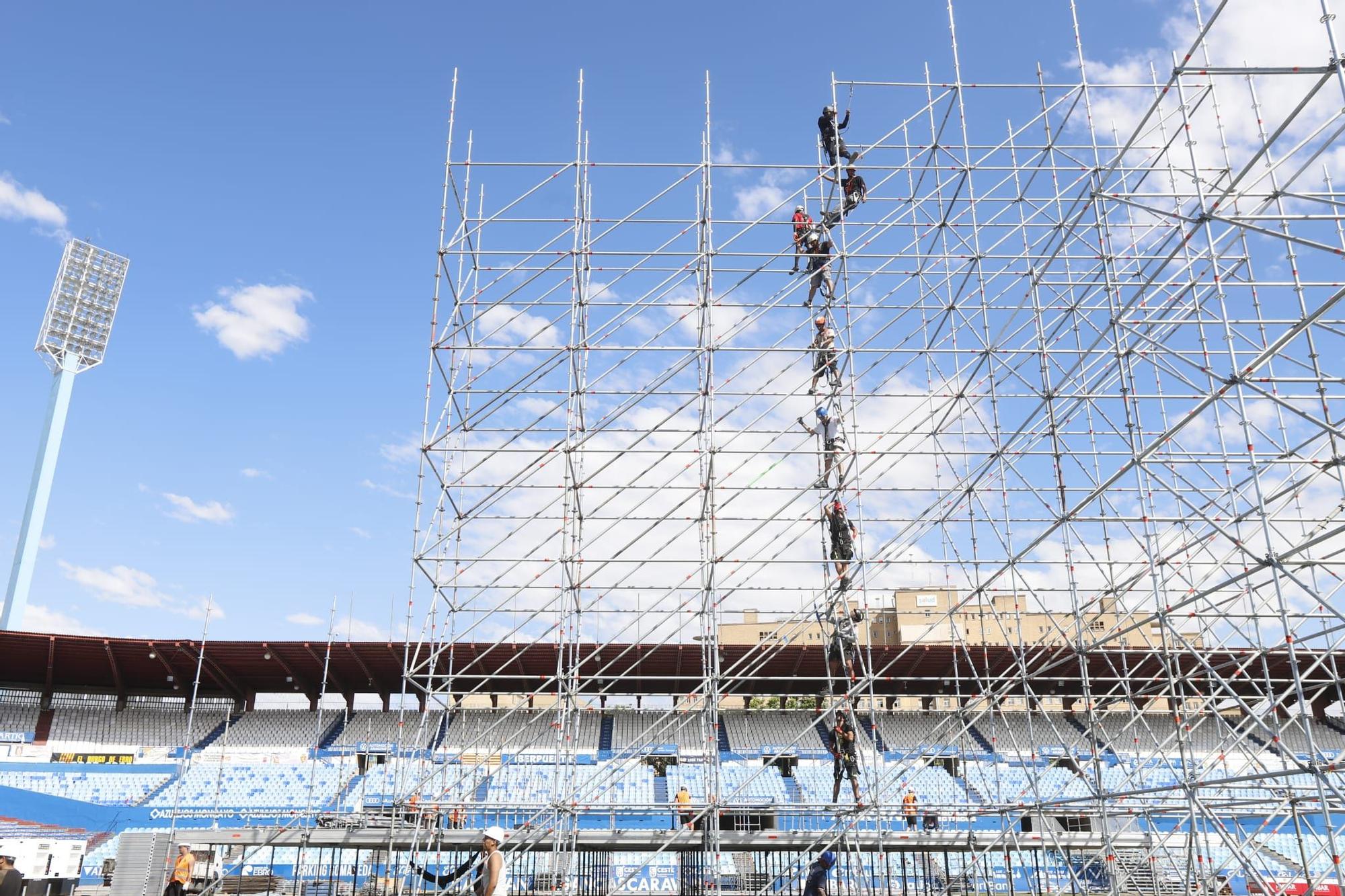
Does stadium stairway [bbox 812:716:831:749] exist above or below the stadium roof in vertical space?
below

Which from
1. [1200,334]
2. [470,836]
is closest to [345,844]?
[470,836]

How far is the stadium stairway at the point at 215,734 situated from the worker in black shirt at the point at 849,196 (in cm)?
2684

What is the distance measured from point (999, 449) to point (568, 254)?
8826 millimetres

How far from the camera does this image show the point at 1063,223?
18.8 metres

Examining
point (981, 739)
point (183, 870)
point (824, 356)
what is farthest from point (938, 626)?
point (183, 870)

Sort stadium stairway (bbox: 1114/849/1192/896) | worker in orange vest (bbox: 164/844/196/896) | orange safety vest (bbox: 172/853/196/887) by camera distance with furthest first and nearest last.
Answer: stadium stairway (bbox: 1114/849/1192/896), orange safety vest (bbox: 172/853/196/887), worker in orange vest (bbox: 164/844/196/896)

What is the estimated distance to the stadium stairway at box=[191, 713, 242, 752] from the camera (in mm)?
35088

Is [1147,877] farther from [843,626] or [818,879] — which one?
[818,879]

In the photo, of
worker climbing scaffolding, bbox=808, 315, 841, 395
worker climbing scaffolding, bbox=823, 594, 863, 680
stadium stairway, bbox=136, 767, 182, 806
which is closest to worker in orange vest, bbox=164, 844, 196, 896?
worker climbing scaffolding, bbox=823, 594, 863, 680

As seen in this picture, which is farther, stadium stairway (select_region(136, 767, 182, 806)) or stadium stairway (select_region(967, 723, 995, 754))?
stadium stairway (select_region(967, 723, 995, 754))

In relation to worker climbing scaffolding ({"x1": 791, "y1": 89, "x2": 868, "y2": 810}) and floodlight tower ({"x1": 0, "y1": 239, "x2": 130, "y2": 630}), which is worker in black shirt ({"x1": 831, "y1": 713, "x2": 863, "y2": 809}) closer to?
worker climbing scaffolding ({"x1": 791, "y1": 89, "x2": 868, "y2": 810})

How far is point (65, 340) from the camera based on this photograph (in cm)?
5531

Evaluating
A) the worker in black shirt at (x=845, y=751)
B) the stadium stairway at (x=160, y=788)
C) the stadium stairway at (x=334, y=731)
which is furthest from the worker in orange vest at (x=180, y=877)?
the stadium stairway at (x=334, y=731)

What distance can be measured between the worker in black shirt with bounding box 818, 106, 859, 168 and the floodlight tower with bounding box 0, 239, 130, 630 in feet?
158
